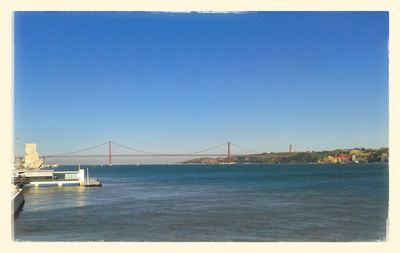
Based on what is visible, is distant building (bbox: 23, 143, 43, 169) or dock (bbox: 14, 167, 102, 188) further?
distant building (bbox: 23, 143, 43, 169)

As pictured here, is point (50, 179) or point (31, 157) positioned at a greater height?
point (31, 157)

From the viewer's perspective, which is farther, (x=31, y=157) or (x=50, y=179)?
(x=31, y=157)

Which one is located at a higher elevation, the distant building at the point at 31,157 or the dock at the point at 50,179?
the distant building at the point at 31,157

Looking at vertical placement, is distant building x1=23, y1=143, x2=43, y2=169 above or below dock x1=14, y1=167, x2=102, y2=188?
above

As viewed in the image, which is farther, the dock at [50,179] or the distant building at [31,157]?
the distant building at [31,157]
